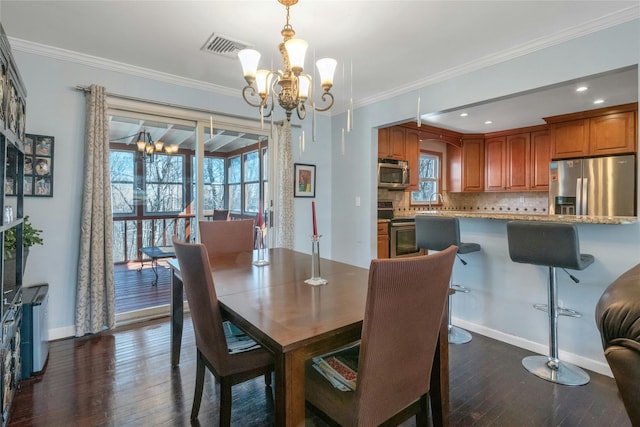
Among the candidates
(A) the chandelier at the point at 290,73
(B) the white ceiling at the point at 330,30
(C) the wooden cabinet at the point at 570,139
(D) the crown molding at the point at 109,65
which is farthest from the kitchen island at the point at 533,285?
(D) the crown molding at the point at 109,65

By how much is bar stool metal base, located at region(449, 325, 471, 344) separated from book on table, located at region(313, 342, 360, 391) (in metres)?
1.57

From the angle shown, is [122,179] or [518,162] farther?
[518,162]

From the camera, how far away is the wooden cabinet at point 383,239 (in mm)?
4574

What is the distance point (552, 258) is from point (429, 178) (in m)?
3.98

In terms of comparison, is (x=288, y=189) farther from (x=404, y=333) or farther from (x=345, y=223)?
(x=404, y=333)

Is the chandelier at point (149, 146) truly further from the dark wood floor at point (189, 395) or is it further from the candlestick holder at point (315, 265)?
the candlestick holder at point (315, 265)

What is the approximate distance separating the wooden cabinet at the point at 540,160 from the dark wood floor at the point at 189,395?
347 cm

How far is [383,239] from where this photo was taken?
4.62 m

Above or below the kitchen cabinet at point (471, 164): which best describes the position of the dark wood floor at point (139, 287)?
below

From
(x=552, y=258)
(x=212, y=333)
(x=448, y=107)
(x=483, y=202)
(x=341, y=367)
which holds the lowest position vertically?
(x=341, y=367)

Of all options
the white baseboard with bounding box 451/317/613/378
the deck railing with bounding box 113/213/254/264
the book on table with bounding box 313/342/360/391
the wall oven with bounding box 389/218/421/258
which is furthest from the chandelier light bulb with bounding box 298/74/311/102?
the wall oven with bounding box 389/218/421/258

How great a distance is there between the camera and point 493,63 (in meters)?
2.79

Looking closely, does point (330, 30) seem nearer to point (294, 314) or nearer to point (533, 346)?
point (294, 314)

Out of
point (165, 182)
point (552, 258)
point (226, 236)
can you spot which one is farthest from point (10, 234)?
point (552, 258)
